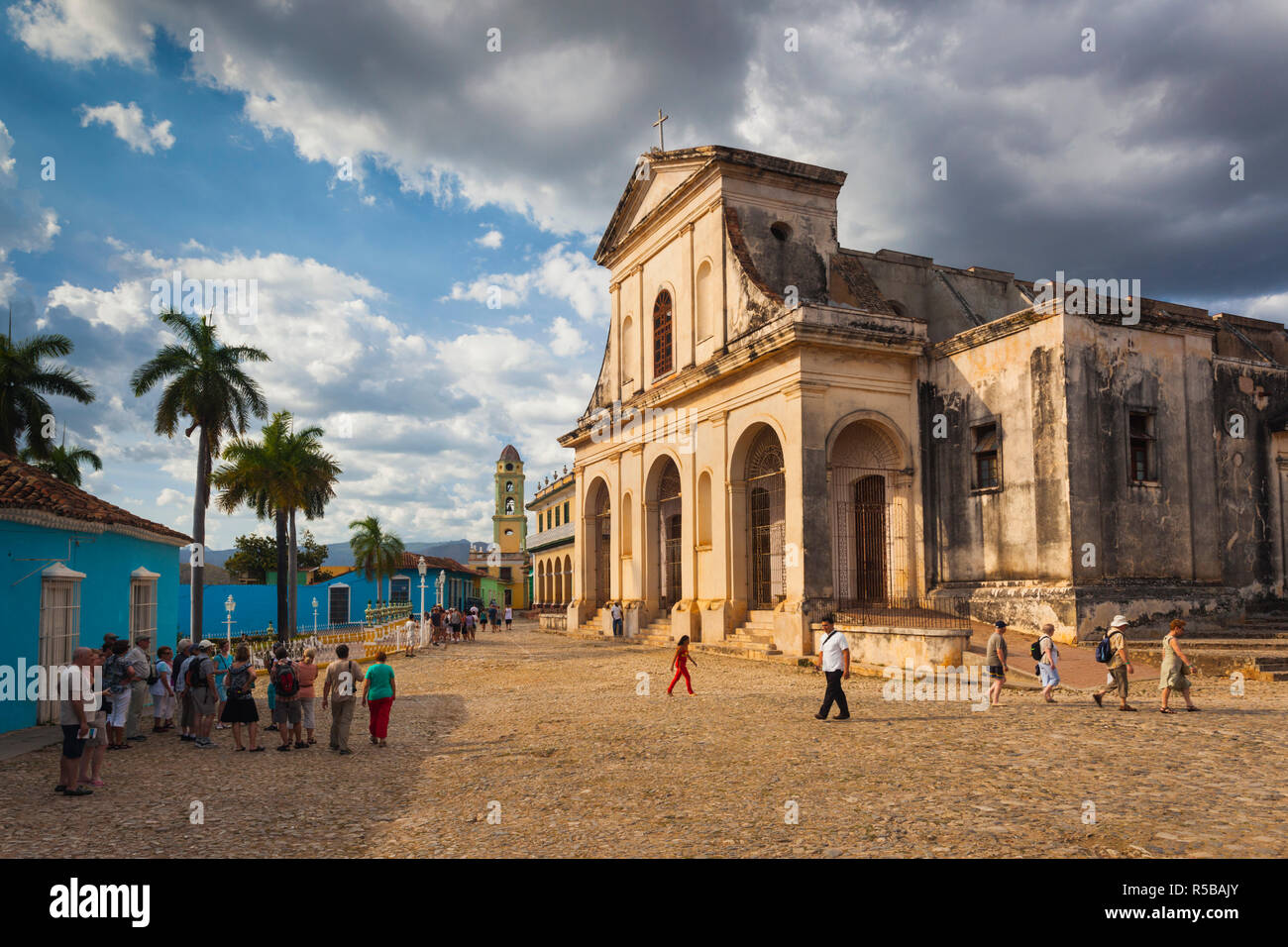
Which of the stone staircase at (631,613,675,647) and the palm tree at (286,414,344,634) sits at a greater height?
the palm tree at (286,414,344,634)

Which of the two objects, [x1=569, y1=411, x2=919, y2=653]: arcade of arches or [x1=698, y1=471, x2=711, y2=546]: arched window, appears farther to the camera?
[x1=698, y1=471, x2=711, y2=546]: arched window

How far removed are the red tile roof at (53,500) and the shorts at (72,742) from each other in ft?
14.8

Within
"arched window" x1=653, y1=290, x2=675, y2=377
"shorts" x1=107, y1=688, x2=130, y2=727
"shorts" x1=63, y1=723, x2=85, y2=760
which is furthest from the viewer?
"arched window" x1=653, y1=290, x2=675, y2=377

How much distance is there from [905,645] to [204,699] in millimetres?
9957

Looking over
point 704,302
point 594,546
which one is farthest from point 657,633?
point 704,302

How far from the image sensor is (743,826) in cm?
582

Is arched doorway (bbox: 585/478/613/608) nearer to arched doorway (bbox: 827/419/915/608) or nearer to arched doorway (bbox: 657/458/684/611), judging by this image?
arched doorway (bbox: 657/458/684/611)

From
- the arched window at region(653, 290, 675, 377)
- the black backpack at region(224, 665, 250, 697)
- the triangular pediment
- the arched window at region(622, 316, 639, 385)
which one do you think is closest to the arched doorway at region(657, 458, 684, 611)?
the arched window at region(653, 290, 675, 377)

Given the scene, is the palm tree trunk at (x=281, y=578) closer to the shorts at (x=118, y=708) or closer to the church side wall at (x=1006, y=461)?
the shorts at (x=118, y=708)

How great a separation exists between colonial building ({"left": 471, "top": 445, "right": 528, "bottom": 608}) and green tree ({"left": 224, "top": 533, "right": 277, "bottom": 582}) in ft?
63.5

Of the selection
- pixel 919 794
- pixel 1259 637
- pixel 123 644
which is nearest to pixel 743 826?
pixel 919 794

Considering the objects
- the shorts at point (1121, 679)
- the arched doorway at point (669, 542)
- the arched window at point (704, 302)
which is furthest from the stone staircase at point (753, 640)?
the shorts at point (1121, 679)

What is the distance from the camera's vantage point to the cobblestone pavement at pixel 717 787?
5547 mm

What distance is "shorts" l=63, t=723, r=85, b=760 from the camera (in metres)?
7.32
